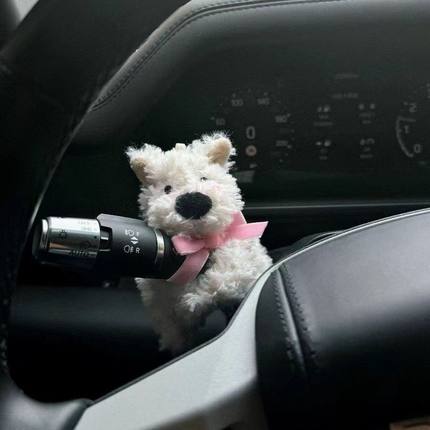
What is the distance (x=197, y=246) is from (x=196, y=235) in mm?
11

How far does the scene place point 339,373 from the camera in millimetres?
417

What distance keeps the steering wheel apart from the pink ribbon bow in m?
0.16

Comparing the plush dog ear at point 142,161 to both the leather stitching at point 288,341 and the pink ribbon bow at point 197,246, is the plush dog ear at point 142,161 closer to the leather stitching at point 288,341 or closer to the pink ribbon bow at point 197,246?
the pink ribbon bow at point 197,246

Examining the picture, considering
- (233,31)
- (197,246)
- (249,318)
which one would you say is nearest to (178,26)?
(233,31)

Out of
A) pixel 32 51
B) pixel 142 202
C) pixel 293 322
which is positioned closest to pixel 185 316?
pixel 142 202

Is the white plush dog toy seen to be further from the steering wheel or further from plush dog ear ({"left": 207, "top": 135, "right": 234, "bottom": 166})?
the steering wheel

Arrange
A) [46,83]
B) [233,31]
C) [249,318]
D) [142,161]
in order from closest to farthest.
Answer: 1. [46,83]
2. [249,318]
3. [142,161]
4. [233,31]

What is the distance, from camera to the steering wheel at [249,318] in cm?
36

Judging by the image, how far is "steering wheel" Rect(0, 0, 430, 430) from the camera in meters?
0.36

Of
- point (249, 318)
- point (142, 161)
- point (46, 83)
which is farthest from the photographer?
point (142, 161)

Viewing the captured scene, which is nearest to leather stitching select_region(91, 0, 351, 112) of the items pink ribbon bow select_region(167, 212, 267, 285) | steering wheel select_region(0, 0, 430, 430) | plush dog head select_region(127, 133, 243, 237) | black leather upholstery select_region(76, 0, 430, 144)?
black leather upholstery select_region(76, 0, 430, 144)

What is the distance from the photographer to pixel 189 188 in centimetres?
69

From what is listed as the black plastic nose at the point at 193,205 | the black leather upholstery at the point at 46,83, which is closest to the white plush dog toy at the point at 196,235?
the black plastic nose at the point at 193,205

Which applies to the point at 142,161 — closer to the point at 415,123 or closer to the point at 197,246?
the point at 197,246
